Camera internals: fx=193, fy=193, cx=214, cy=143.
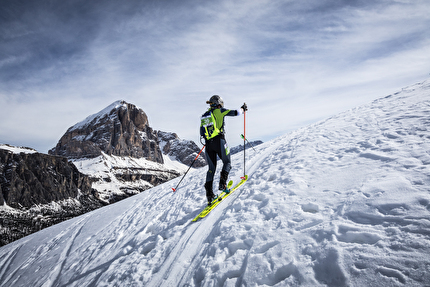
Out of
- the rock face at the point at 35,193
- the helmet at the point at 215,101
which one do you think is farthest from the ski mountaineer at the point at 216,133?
the rock face at the point at 35,193

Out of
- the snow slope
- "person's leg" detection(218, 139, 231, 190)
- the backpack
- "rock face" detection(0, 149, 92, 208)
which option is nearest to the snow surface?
"rock face" detection(0, 149, 92, 208)

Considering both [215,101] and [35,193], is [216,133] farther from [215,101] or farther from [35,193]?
[35,193]

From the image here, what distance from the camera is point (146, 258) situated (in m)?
5.41

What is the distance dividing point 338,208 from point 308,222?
737 mm

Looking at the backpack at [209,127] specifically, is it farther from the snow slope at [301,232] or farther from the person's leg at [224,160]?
the snow slope at [301,232]

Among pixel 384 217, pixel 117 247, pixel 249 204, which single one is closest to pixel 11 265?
pixel 117 247

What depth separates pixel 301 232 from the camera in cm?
391

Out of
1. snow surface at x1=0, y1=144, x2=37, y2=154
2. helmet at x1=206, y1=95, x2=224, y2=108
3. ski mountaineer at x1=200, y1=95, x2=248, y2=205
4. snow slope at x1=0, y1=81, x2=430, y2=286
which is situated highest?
snow surface at x1=0, y1=144, x2=37, y2=154

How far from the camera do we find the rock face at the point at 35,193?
154750mm

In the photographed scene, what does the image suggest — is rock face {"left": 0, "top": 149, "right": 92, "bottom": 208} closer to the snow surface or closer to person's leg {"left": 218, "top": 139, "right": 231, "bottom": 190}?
the snow surface

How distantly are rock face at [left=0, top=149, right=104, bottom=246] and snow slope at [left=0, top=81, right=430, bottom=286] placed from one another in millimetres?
197234

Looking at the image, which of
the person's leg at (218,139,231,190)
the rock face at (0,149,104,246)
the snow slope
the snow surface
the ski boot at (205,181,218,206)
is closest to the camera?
the snow slope

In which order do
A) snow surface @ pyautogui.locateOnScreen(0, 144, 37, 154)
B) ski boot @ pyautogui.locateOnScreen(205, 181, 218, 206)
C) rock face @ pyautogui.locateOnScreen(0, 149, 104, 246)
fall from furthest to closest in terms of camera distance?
snow surface @ pyautogui.locateOnScreen(0, 144, 37, 154) → rock face @ pyautogui.locateOnScreen(0, 149, 104, 246) → ski boot @ pyautogui.locateOnScreen(205, 181, 218, 206)

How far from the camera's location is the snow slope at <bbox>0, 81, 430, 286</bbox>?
3016 millimetres
